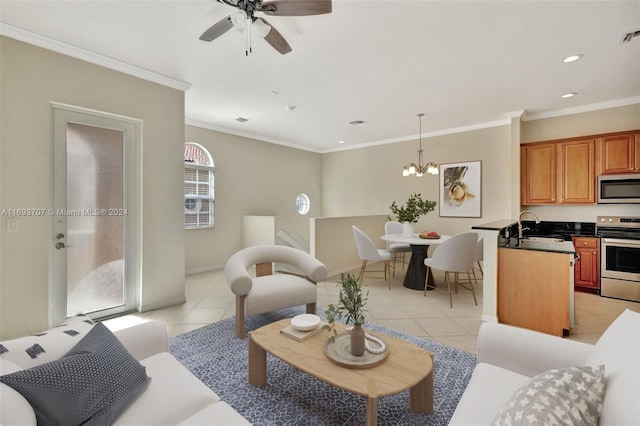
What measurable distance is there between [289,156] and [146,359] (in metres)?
6.14

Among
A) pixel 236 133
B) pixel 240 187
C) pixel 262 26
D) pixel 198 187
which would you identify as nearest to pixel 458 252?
pixel 262 26

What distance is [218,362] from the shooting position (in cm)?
229

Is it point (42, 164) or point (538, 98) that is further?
point (538, 98)

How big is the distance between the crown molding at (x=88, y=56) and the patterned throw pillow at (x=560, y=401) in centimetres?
431

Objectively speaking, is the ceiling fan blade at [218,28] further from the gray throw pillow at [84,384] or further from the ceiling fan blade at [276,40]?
the gray throw pillow at [84,384]

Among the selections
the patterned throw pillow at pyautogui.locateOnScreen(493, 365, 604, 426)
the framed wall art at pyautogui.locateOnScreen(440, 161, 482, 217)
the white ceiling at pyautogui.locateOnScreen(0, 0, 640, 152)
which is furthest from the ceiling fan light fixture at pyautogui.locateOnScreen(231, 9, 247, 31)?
the framed wall art at pyautogui.locateOnScreen(440, 161, 482, 217)

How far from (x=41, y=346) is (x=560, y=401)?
2.02 m

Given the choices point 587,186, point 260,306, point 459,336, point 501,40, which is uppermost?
point 501,40

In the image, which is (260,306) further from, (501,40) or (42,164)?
(501,40)

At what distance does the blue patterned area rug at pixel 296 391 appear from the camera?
5.58ft

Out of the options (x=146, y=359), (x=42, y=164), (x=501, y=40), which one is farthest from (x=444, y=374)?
(x=42, y=164)

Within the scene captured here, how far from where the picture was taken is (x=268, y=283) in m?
2.97

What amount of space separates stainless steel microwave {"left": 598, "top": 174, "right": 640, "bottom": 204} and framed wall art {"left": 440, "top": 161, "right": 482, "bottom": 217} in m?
1.69

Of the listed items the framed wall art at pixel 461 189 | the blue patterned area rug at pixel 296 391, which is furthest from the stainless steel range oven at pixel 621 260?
the blue patterned area rug at pixel 296 391
